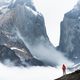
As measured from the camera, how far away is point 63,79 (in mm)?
123250

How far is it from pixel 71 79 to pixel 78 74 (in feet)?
8.56

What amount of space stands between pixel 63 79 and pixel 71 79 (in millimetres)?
4621

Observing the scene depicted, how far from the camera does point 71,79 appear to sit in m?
119

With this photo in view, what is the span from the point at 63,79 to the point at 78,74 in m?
4.83

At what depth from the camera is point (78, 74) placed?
120m
